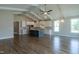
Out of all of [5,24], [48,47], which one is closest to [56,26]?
[48,47]

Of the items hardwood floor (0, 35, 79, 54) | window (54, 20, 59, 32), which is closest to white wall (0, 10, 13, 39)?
hardwood floor (0, 35, 79, 54)

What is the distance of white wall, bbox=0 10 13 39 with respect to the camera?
9461 mm

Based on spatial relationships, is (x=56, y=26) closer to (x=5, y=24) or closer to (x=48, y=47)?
(x=48, y=47)

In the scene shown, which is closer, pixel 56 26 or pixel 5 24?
pixel 56 26

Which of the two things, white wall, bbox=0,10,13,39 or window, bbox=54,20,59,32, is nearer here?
window, bbox=54,20,59,32

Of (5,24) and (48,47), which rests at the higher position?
(5,24)

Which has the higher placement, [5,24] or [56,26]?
[5,24]

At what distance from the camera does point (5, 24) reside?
9.79 m

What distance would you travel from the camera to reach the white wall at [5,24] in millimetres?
9461

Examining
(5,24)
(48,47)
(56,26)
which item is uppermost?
(5,24)

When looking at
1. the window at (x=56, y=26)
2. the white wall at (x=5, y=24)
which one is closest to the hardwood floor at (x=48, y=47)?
the window at (x=56, y=26)

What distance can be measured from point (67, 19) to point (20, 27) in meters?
7.98

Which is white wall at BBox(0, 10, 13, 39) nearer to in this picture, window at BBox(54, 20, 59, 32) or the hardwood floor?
the hardwood floor
